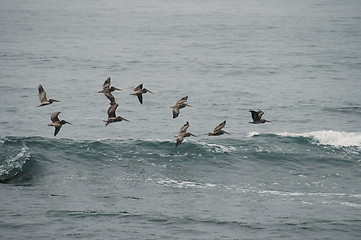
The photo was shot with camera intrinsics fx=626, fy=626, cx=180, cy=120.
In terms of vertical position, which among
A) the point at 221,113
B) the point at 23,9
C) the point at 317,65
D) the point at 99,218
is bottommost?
the point at 99,218

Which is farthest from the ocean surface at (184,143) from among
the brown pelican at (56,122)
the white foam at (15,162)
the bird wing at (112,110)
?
the bird wing at (112,110)

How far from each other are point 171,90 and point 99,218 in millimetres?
36708

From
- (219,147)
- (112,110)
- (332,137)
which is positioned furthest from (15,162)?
(332,137)

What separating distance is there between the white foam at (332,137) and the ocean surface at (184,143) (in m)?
0.17

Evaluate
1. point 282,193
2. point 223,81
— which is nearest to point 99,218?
point 282,193

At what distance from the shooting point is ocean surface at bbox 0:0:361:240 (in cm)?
3450

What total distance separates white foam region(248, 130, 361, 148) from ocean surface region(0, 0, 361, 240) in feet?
0.56

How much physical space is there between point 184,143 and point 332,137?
12.3 m

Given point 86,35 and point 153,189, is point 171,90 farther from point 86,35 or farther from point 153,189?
point 86,35

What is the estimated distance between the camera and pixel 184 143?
4869 cm

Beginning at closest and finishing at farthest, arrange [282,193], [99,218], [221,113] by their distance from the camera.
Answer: [99,218] < [282,193] < [221,113]

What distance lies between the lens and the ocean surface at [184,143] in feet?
113

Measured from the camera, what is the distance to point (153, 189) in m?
39.2

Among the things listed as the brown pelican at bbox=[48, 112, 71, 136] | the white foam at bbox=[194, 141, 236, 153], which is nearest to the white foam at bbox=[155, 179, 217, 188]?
the white foam at bbox=[194, 141, 236, 153]
